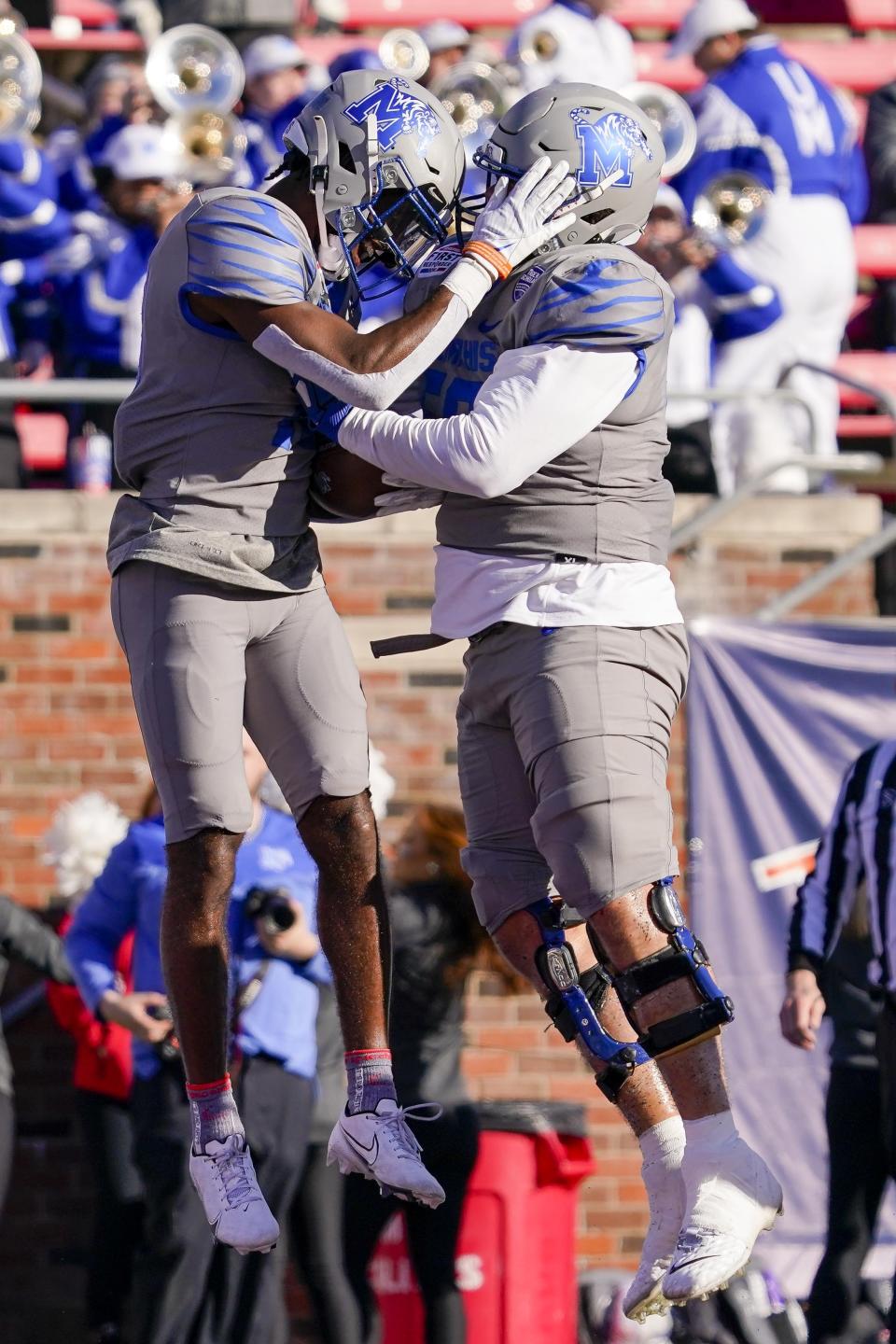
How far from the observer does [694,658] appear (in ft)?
22.9

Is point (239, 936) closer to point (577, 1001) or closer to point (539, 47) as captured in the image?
point (577, 1001)

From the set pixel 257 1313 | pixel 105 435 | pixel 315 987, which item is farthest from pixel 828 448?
pixel 257 1313

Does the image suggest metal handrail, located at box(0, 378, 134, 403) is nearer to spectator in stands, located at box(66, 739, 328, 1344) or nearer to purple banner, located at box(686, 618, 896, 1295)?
spectator in stands, located at box(66, 739, 328, 1344)

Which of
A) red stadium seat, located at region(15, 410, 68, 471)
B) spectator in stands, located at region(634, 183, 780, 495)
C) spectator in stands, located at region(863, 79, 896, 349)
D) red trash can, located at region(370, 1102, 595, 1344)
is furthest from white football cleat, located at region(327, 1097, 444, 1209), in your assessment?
spectator in stands, located at region(863, 79, 896, 349)

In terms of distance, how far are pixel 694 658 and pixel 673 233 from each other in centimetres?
183

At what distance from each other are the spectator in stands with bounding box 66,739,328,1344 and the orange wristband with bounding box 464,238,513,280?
2262 mm

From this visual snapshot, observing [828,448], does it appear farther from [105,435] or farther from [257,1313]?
[257,1313]

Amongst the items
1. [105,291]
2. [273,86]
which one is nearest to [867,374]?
[273,86]

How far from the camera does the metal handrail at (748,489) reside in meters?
7.05

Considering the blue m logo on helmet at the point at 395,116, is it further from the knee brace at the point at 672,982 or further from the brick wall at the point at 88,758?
the brick wall at the point at 88,758

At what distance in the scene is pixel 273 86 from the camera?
8773mm

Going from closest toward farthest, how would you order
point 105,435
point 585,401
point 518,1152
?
point 585,401
point 518,1152
point 105,435

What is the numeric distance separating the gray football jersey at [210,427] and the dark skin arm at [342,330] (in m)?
0.08

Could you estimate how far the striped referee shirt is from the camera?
19.5ft
